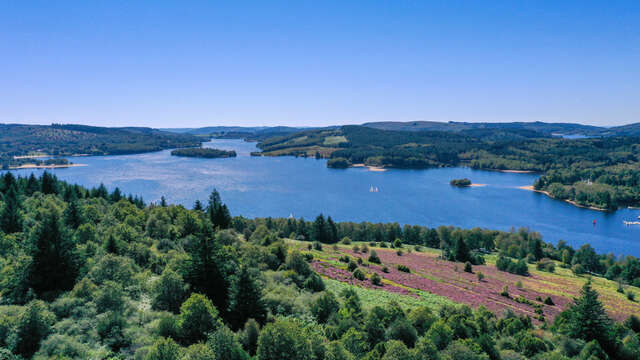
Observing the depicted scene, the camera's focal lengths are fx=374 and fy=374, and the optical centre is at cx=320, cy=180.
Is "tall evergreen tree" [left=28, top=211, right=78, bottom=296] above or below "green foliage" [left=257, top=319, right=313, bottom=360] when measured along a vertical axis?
above

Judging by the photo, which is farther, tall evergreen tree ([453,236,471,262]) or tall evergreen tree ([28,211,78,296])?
tall evergreen tree ([453,236,471,262])

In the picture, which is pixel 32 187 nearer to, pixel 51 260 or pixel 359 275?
pixel 51 260

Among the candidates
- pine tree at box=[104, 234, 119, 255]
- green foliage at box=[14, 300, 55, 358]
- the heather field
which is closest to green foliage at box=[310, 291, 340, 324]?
the heather field

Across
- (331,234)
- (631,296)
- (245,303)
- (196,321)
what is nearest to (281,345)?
(196,321)

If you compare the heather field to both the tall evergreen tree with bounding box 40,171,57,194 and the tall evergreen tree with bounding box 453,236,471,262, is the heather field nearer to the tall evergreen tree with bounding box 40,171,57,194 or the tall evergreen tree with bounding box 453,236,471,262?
the tall evergreen tree with bounding box 453,236,471,262

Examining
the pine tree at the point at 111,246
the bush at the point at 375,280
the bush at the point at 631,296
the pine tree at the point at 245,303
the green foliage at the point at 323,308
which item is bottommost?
the bush at the point at 631,296

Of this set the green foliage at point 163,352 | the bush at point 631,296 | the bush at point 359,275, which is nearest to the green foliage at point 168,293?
the green foliage at point 163,352

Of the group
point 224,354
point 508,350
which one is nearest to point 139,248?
point 224,354

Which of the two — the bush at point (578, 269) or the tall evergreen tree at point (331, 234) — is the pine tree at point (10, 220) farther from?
the bush at point (578, 269)
